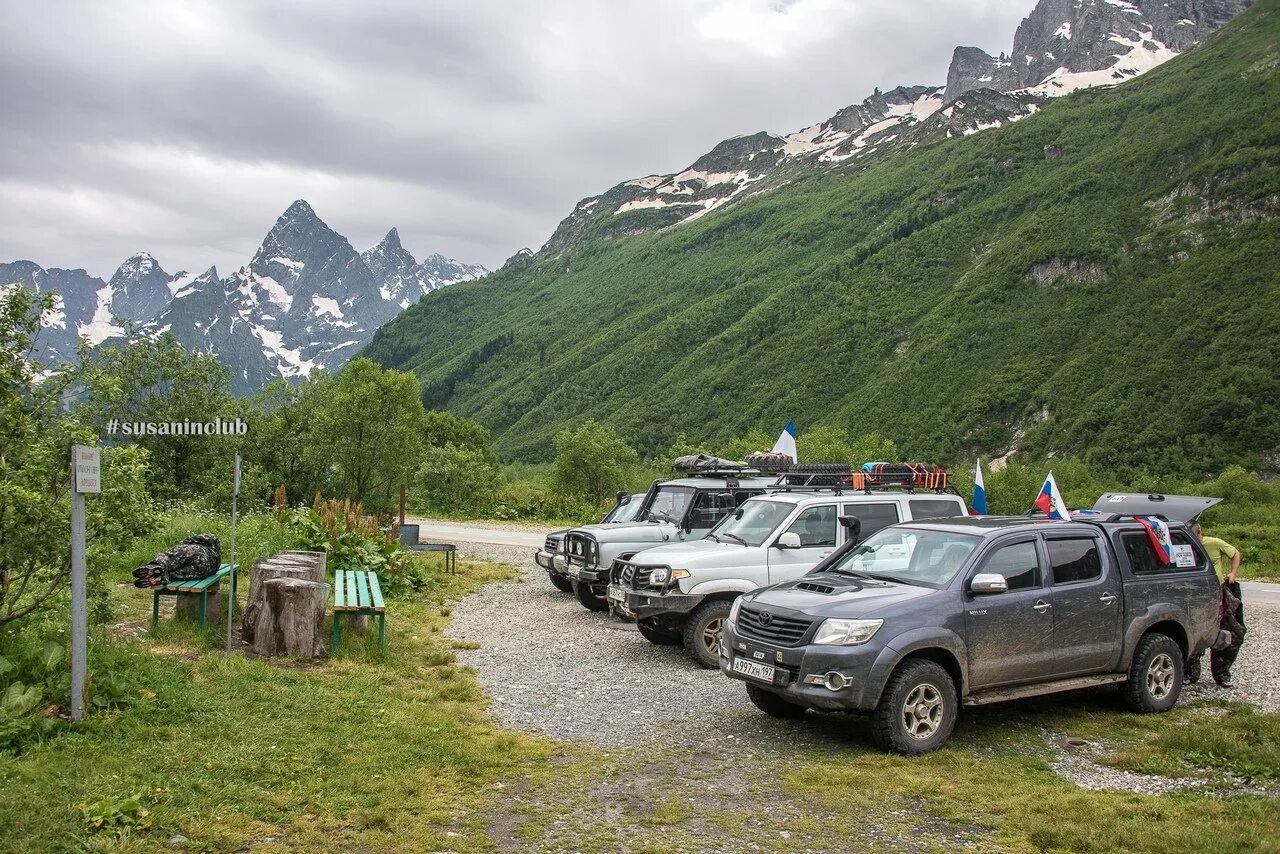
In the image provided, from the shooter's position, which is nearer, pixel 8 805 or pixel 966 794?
pixel 8 805

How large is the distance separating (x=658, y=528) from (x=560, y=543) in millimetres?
2064

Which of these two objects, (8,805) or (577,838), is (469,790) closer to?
(577,838)

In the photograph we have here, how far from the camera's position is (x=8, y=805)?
4895 mm

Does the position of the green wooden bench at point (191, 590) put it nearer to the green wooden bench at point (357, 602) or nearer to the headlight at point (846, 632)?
the green wooden bench at point (357, 602)

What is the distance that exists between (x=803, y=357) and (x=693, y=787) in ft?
337

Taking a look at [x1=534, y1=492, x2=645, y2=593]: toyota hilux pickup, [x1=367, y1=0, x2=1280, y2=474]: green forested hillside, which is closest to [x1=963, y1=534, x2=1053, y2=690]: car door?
[x1=534, y1=492, x2=645, y2=593]: toyota hilux pickup

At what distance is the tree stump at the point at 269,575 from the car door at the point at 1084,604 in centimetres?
738

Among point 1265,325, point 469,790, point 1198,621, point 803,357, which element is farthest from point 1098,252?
point 469,790

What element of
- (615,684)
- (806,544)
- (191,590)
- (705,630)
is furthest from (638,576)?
(191,590)

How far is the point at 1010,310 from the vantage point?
89.2 m

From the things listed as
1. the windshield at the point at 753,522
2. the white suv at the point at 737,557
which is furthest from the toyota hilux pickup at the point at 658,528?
the white suv at the point at 737,557

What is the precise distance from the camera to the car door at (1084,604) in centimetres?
762

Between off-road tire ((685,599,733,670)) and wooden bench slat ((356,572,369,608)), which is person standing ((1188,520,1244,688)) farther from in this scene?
wooden bench slat ((356,572,369,608))

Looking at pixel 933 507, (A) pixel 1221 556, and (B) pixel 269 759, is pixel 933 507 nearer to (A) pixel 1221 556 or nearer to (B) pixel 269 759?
(A) pixel 1221 556
